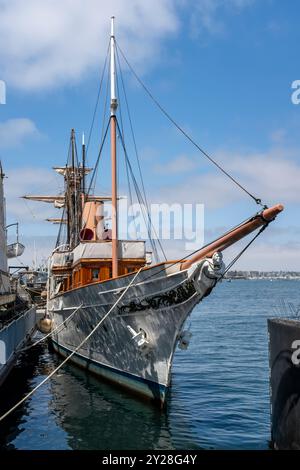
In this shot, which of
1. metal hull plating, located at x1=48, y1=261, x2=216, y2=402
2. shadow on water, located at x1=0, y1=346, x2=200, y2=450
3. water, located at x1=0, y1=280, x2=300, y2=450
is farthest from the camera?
metal hull plating, located at x1=48, y1=261, x2=216, y2=402

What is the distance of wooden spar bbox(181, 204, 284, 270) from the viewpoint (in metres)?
13.2

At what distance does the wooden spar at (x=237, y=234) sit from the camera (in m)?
13.2

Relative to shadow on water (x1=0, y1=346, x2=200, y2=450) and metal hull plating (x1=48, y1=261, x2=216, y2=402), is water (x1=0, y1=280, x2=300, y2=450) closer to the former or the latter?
shadow on water (x1=0, y1=346, x2=200, y2=450)

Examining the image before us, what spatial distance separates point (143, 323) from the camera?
16328mm

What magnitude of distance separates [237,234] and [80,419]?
288 inches

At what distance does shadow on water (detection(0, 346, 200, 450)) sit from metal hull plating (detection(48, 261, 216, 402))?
72 centimetres

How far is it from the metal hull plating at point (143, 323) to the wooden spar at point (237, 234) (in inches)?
14.5

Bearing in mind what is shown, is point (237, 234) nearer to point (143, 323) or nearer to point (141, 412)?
point (143, 323)

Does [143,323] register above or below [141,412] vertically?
above

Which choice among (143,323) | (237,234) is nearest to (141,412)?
(143,323)

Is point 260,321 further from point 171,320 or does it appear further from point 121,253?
point 171,320

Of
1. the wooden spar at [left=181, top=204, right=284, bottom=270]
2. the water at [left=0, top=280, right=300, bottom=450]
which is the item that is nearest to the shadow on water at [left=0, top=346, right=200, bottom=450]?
the water at [left=0, top=280, right=300, bottom=450]
